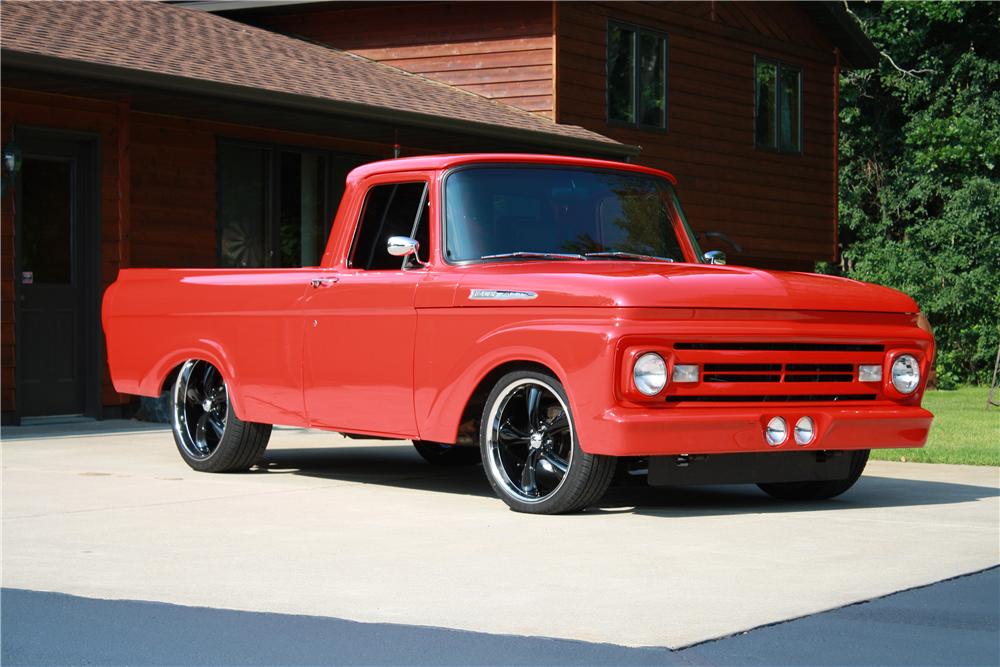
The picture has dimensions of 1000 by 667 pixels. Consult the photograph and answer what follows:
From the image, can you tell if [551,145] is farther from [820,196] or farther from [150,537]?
[150,537]

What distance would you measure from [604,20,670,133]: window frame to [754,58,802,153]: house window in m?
2.69

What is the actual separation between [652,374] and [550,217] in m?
1.57

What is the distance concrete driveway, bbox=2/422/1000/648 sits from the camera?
5.72m

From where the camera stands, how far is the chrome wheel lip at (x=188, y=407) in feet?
34.7

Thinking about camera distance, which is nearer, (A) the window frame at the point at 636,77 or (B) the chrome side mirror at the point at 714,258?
(B) the chrome side mirror at the point at 714,258

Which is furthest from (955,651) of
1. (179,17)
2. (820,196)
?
(820,196)

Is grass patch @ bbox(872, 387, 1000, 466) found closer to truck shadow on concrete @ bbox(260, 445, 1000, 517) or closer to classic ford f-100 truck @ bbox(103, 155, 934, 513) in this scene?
truck shadow on concrete @ bbox(260, 445, 1000, 517)

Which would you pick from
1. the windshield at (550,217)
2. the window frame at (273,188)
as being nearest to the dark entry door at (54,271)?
the window frame at (273,188)

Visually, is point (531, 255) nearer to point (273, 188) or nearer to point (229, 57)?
point (273, 188)

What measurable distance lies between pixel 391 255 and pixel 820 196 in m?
19.5

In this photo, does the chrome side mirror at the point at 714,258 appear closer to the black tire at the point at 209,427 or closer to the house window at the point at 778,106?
the black tire at the point at 209,427

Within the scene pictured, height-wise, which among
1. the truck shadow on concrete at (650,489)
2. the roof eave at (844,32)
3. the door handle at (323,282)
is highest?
the roof eave at (844,32)

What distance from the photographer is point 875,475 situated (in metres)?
10.7

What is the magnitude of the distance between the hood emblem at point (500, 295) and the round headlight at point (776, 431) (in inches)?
53.5
